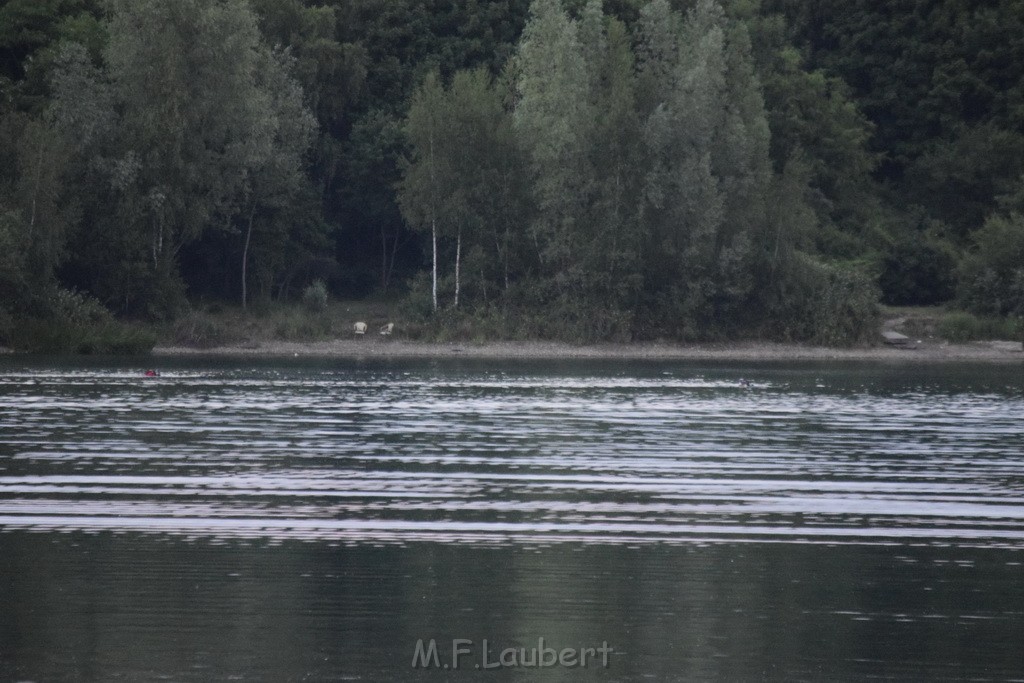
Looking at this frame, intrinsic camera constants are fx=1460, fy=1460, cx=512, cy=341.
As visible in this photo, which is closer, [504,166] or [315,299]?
[504,166]

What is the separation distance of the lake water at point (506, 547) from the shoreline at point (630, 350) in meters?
32.7

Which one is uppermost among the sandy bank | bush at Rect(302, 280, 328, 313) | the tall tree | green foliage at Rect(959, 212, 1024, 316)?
the tall tree

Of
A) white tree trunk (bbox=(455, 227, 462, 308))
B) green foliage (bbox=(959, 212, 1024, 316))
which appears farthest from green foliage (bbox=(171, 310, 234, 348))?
green foliage (bbox=(959, 212, 1024, 316))

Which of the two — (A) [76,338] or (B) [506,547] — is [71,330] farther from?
(B) [506,547]

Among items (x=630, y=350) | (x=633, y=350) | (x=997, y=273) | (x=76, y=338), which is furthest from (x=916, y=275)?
(x=76, y=338)

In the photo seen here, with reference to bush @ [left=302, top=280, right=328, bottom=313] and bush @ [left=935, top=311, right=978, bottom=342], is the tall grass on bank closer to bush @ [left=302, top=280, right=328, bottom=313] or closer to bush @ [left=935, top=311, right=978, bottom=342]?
bush @ [left=302, top=280, right=328, bottom=313]

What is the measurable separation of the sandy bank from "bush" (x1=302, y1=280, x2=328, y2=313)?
2497 millimetres

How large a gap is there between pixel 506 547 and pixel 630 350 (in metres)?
52.5

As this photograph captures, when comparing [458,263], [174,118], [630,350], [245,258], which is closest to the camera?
[174,118]

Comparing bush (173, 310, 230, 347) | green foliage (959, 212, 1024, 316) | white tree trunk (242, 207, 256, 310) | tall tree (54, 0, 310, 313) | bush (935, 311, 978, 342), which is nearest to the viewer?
tall tree (54, 0, 310, 313)

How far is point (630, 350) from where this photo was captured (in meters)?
69.1

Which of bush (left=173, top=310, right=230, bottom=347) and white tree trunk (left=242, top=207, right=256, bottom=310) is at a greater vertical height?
white tree trunk (left=242, top=207, right=256, bottom=310)

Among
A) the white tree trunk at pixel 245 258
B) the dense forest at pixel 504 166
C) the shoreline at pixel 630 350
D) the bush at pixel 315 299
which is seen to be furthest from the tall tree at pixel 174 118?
the bush at pixel 315 299

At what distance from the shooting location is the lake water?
1247 centimetres
